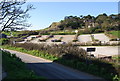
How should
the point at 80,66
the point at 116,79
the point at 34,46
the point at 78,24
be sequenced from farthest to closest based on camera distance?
the point at 78,24, the point at 34,46, the point at 80,66, the point at 116,79

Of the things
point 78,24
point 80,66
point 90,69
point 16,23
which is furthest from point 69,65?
point 78,24

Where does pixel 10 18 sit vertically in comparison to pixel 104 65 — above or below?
above

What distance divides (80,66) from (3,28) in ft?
29.5

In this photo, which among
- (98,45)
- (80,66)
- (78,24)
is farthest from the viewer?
(78,24)

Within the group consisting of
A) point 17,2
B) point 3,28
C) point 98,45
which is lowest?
point 98,45

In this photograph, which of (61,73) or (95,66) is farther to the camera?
(95,66)

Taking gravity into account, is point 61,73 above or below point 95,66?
below

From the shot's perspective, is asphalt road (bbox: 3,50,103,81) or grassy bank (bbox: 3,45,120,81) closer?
asphalt road (bbox: 3,50,103,81)

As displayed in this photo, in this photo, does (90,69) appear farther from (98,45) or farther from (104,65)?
(98,45)

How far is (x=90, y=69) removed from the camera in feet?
71.8

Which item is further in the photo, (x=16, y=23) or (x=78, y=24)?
(x=78, y=24)

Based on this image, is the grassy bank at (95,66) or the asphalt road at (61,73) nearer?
the asphalt road at (61,73)

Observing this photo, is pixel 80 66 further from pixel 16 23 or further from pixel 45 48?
pixel 45 48

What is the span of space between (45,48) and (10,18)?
657 inches
